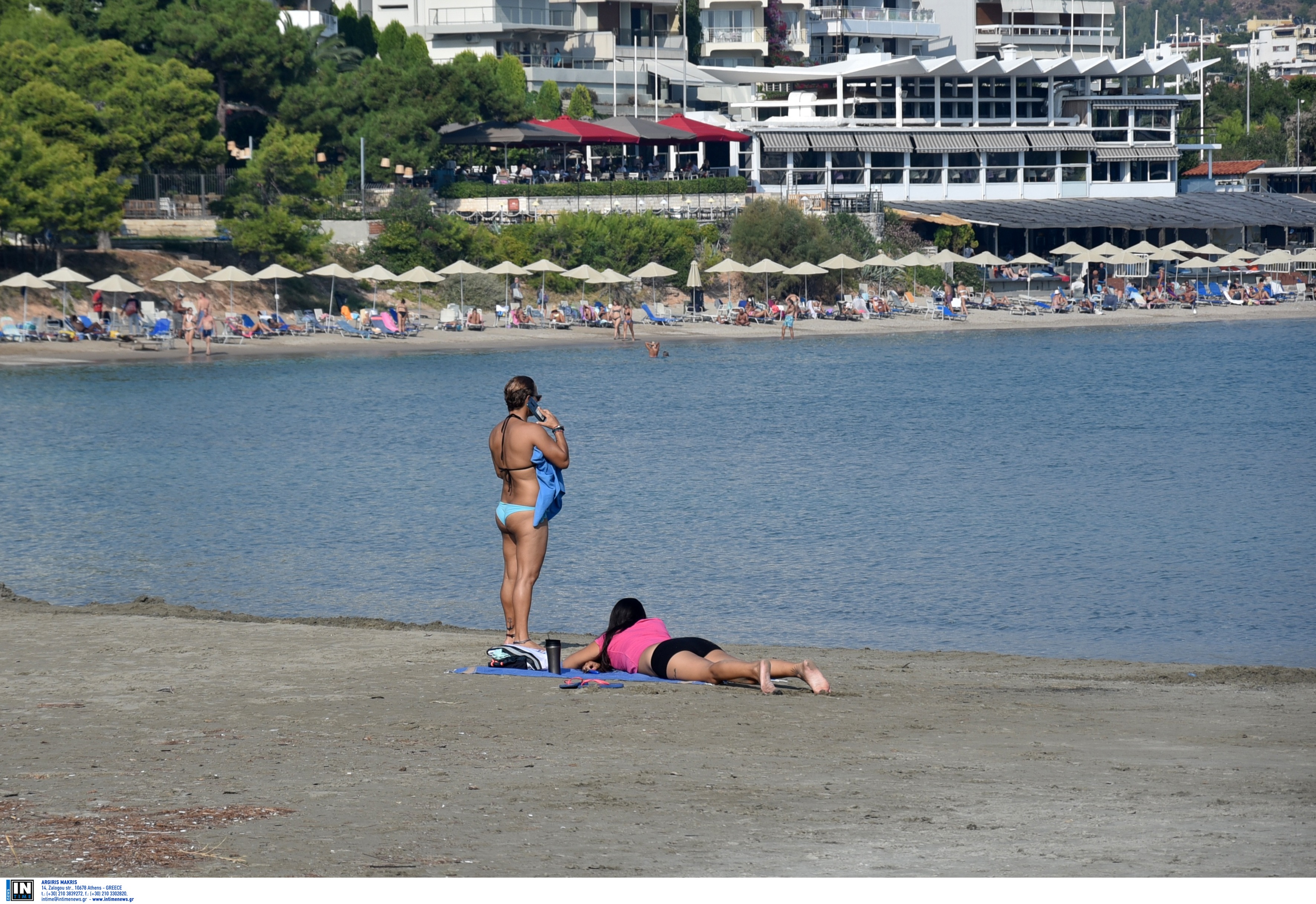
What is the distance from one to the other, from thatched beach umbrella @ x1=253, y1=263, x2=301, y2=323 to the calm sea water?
3.68 m

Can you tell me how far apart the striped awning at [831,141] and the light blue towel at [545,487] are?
59.5m

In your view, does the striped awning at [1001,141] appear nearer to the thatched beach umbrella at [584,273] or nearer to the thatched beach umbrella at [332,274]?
the thatched beach umbrella at [584,273]

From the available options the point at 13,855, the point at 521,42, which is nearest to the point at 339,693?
the point at 13,855

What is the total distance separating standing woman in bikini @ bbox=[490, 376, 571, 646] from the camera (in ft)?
30.8

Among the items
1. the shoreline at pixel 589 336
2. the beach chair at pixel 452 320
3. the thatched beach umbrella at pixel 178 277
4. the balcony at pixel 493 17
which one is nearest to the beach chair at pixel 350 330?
the shoreline at pixel 589 336

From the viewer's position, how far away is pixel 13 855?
5535mm

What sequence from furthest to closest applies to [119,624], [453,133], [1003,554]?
→ [453,133]
[1003,554]
[119,624]

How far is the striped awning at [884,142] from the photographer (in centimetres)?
6800

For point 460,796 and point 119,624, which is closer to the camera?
point 460,796

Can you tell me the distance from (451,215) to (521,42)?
30049 millimetres

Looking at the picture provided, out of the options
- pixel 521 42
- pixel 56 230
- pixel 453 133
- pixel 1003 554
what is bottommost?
pixel 1003 554

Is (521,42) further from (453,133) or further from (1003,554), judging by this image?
(1003,554)

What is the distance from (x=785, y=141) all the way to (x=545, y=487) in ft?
194

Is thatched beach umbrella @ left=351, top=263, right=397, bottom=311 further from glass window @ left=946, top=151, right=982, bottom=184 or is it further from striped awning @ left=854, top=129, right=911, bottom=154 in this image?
glass window @ left=946, top=151, right=982, bottom=184
